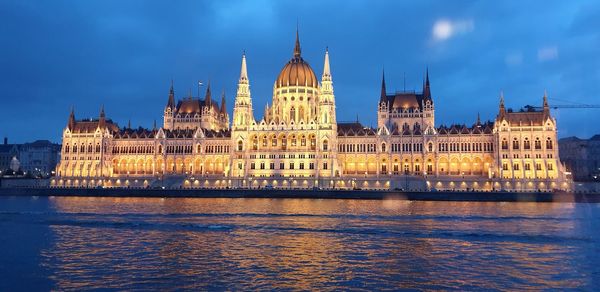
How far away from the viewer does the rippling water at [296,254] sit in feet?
77.4

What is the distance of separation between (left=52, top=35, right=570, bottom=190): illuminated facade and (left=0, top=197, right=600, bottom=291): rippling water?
5629 centimetres

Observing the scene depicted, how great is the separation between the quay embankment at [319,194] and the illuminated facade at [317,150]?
35.4 feet

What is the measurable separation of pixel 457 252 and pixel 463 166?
79727 mm

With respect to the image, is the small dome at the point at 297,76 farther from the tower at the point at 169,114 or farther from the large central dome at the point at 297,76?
the tower at the point at 169,114

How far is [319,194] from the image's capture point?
93.1 metres

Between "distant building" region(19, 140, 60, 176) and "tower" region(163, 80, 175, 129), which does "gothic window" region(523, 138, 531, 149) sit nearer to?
"tower" region(163, 80, 175, 129)

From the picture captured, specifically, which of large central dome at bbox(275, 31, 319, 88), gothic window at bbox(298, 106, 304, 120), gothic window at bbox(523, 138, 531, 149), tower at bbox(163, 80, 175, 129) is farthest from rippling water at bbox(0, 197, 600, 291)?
tower at bbox(163, 80, 175, 129)

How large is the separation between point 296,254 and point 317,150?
7838 centimetres

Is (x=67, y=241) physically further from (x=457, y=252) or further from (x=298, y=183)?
(x=298, y=183)

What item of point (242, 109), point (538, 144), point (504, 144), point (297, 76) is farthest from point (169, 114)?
point (538, 144)

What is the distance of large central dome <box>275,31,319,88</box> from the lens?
122438 mm

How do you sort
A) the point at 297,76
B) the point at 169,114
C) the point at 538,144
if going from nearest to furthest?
the point at 538,144 < the point at 297,76 < the point at 169,114

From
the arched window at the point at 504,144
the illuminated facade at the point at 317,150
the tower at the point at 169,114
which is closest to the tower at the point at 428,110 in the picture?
the illuminated facade at the point at 317,150

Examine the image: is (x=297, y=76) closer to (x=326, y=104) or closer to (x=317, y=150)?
(x=326, y=104)
